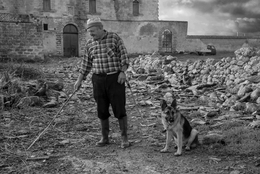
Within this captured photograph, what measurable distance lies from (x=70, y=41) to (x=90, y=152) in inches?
978

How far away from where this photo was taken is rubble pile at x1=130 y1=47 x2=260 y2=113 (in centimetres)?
735

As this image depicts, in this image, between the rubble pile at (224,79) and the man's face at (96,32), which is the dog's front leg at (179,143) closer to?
the man's face at (96,32)

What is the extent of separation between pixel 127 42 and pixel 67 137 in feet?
79.9

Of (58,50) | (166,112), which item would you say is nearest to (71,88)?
(166,112)

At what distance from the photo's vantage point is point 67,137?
17.6 ft

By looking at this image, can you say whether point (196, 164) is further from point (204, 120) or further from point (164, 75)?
point (164, 75)

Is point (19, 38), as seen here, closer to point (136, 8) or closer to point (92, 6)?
point (92, 6)

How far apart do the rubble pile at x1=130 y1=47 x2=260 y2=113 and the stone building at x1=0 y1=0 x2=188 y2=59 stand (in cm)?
1610

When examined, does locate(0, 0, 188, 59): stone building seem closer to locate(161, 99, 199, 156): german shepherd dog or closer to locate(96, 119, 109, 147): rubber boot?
locate(96, 119, 109, 147): rubber boot

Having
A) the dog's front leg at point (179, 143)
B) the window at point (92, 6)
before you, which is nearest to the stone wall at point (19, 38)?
the window at point (92, 6)

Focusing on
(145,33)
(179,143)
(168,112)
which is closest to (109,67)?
(168,112)

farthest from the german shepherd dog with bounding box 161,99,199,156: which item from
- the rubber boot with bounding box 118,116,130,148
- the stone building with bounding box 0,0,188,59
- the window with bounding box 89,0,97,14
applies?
the window with bounding box 89,0,97,14

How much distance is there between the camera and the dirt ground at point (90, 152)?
3879 millimetres

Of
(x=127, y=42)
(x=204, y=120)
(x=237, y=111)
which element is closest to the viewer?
(x=204, y=120)
